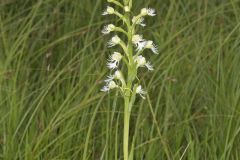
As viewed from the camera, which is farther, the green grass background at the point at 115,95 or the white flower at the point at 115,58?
the green grass background at the point at 115,95

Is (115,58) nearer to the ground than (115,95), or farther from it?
farther from it

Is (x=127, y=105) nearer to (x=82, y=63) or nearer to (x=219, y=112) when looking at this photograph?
(x=219, y=112)

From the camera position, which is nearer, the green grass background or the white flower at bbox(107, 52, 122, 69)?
the white flower at bbox(107, 52, 122, 69)

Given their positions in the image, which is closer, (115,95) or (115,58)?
(115,58)

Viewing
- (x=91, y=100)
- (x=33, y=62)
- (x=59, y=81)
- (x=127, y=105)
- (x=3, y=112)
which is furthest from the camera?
(x=33, y=62)

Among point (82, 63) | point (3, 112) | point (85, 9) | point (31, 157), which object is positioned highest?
point (85, 9)

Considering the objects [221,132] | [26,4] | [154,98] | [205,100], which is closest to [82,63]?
[154,98]

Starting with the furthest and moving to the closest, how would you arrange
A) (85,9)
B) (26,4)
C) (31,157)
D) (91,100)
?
(26,4), (85,9), (91,100), (31,157)

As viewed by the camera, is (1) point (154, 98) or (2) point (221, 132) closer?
(2) point (221, 132)
